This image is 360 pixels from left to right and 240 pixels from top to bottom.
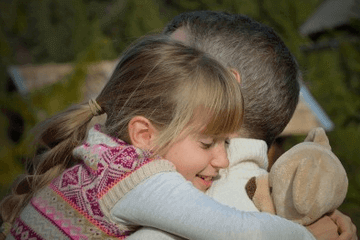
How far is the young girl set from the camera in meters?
1.79

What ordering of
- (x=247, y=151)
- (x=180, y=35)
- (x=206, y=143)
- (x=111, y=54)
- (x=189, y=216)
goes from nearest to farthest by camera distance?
(x=189, y=216) < (x=206, y=143) < (x=247, y=151) < (x=180, y=35) < (x=111, y=54)

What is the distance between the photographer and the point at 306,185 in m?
1.79

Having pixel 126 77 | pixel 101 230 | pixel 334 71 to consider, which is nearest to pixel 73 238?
pixel 101 230

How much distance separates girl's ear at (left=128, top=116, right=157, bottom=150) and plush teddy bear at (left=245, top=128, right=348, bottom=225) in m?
0.44

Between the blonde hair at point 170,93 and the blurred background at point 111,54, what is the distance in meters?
4.73

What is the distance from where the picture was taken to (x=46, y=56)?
18.4 m

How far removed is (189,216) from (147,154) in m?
0.35

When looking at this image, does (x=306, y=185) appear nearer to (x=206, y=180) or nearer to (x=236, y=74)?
(x=206, y=180)

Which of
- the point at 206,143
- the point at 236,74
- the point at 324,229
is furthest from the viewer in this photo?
the point at 236,74

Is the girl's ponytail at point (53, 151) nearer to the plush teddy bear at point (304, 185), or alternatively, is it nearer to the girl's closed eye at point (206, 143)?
the girl's closed eye at point (206, 143)

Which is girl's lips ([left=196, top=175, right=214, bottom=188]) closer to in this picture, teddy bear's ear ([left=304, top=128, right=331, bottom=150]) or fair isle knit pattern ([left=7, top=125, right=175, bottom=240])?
fair isle knit pattern ([left=7, top=125, right=175, bottom=240])

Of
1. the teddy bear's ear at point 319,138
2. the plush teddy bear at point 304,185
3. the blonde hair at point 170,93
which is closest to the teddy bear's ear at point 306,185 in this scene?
the plush teddy bear at point 304,185

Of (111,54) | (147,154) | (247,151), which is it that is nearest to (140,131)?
(147,154)

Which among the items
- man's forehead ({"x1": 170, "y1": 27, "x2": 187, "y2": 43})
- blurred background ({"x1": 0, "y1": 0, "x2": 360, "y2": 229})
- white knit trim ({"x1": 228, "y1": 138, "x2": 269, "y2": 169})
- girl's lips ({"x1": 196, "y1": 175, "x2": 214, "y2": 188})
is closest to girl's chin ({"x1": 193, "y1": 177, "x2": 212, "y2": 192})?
girl's lips ({"x1": 196, "y1": 175, "x2": 214, "y2": 188})
